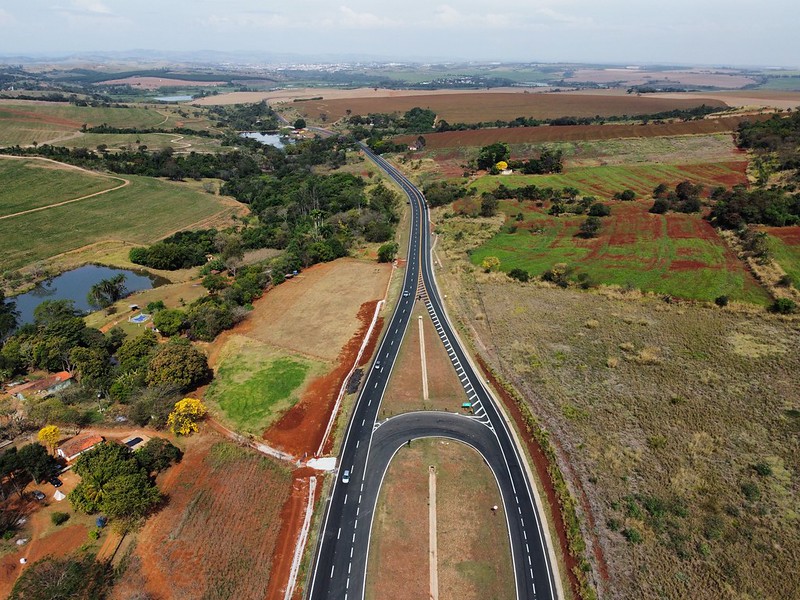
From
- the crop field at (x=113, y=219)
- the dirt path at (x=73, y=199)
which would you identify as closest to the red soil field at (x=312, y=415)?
the crop field at (x=113, y=219)

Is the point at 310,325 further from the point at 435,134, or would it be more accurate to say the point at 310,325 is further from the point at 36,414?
the point at 435,134

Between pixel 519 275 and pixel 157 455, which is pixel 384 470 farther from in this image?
pixel 519 275

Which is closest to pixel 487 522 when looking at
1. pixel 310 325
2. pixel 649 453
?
pixel 649 453

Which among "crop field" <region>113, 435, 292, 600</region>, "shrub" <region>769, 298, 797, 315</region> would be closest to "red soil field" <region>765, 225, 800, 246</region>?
"shrub" <region>769, 298, 797, 315</region>

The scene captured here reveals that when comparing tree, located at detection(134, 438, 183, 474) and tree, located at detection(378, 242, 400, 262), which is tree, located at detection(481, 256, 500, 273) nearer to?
tree, located at detection(378, 242, 400, 262)

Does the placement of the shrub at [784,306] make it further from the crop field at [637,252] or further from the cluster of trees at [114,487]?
the cluster of trees at [114,487]

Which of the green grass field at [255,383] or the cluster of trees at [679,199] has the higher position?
the cluster of trees at [679,199]
